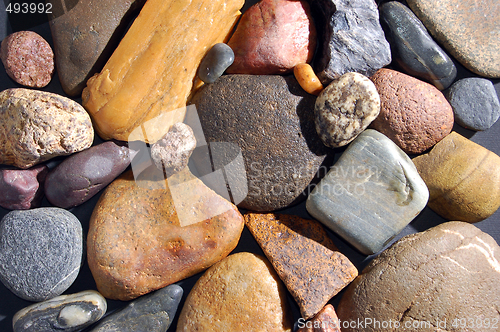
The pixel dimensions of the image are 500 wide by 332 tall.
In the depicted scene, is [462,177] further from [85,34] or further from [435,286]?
[85,34]

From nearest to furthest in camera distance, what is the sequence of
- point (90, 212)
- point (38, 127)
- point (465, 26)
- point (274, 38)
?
point (38, 127)
point (274, 38)
point (465, 26)
point (90, 212)

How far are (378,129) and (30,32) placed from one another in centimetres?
199

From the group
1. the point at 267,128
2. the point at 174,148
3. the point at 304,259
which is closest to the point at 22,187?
the point at 174,148

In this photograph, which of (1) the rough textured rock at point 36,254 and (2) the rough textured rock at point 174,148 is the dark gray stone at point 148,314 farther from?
(2) the rough textured rock at point 174,148

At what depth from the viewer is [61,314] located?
1.65 metres

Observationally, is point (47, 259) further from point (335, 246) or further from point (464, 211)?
point (464, 211)

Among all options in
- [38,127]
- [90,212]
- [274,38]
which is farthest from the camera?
[90,212]

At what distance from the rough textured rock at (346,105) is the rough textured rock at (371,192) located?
0.40 ft

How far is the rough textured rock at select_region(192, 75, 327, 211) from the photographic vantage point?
5.55ft

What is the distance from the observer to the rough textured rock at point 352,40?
1677 millimetres

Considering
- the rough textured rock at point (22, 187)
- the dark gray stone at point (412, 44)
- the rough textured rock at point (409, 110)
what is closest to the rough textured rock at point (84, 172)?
the rough textured rock at point (22, 187)

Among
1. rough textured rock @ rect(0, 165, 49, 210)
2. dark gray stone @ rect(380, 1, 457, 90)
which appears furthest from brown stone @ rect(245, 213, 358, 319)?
rough textured rock @ rect(0, 165, 49, 210)

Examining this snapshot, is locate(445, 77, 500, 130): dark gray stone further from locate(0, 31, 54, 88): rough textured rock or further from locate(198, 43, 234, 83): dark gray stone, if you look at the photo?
locate(0, 31, 54, 88): rough textured rock

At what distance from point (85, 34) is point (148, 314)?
1530 mm
